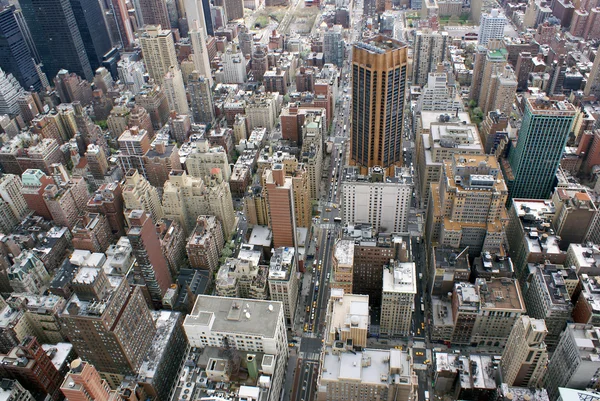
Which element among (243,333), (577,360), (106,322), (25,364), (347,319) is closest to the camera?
(577,360)

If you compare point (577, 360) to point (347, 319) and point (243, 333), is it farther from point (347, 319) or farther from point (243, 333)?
point (243, 333)

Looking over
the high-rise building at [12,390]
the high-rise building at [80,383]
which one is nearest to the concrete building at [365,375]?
the high-rise building at [80,383]

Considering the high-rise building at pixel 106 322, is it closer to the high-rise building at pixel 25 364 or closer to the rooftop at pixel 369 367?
the high-rise building at pixel 25 364

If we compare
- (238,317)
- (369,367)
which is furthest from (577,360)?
(238,317)

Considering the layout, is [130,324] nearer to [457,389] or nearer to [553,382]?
[457,389]

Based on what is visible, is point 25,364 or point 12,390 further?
point 25,364

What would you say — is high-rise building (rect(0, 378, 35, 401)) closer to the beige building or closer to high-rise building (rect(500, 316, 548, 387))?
the beige building
